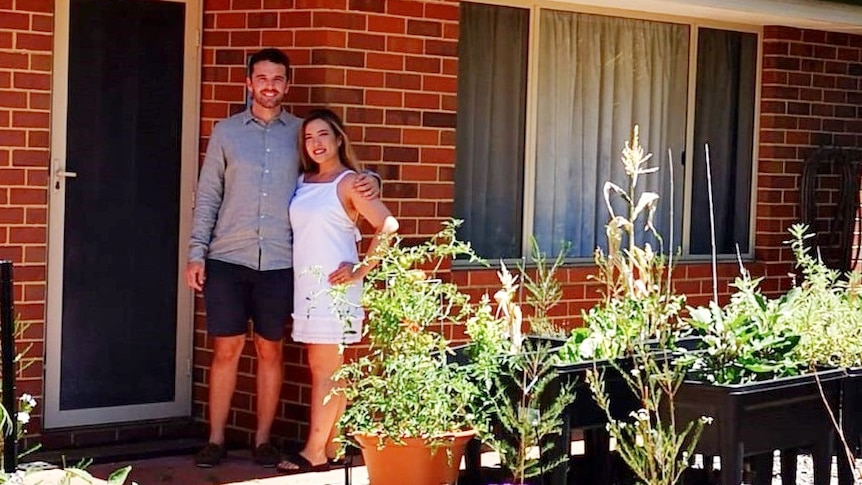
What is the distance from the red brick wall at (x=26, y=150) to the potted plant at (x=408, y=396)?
82.3 inches

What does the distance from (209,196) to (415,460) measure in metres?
1.92

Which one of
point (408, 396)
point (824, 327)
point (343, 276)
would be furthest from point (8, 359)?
point (824, 327)

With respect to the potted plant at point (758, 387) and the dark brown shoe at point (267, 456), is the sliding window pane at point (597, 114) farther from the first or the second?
the potted plant at point (758, 387)

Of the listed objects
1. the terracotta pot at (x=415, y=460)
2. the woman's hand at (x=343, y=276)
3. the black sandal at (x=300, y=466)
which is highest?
the woman's hand at (x=343, y=276)

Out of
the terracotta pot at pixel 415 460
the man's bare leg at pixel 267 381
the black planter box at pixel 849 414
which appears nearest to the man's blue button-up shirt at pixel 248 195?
the man's bare leg at pixel 267 381

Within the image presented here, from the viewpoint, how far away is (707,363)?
18.6 feet

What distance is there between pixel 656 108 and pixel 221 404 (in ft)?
10.8

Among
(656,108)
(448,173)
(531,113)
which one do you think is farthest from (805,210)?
(448,173)

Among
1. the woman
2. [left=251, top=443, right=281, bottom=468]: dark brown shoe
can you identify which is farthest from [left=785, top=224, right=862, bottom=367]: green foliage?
[left=251, top=443, right=281, bottom=468]: dark brown shoe

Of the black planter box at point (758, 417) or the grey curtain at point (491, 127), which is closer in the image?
the black planter box at point (758, 417)

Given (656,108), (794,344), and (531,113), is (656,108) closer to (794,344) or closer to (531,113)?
(531,113)

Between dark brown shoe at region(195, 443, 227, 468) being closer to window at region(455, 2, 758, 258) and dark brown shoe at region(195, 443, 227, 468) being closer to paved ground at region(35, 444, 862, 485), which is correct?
paved ground at region(35, 444, 862, 485)

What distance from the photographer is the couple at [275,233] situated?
22.7 feet

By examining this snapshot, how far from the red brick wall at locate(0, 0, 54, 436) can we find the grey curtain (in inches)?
83.5
